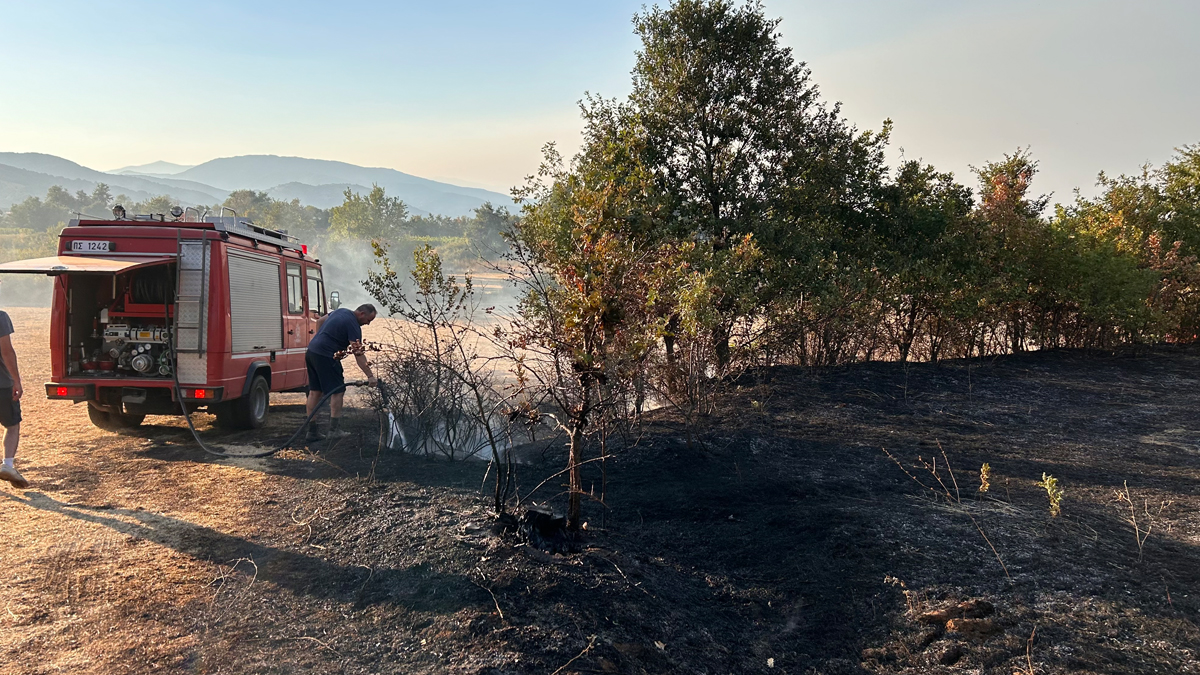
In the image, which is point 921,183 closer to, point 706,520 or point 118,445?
point 706,520

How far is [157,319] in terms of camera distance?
27.1 ft

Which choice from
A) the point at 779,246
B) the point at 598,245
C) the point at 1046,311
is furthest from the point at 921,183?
the point at 598,245

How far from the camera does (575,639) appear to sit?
3314 millimetres

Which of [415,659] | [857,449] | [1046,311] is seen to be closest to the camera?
[415,659]

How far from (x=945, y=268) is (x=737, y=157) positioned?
4113 mm

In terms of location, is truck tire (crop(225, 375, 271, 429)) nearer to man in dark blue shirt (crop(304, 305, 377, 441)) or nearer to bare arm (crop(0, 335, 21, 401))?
man in dark blue shirt (crop(304, 305, 377, 441))

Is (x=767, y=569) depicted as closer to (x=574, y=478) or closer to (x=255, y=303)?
(x=574, y=478)

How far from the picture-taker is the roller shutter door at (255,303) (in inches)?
327

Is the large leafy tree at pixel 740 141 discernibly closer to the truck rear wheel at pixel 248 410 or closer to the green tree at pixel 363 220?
the truck rear wheel at pixel 248 410

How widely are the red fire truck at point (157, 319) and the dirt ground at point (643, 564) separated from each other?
89 cm

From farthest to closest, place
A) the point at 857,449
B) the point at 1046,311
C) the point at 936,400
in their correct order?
the point at 1046,311, the point at 936,400, the point at 857,449

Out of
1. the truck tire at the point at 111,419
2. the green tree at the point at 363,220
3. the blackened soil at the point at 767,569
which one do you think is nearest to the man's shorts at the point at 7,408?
the truck tire at the point at 111,419

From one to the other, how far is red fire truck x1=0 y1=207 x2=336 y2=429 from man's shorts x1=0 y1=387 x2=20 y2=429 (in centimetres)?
165

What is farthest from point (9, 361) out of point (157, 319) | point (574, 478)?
point (574, 478)
